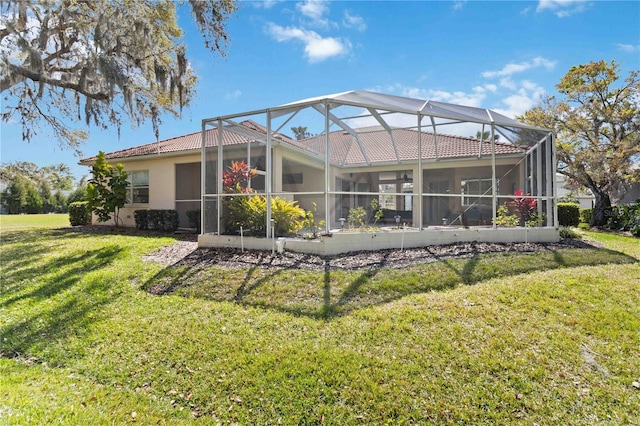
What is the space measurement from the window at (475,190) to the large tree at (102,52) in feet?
30.5

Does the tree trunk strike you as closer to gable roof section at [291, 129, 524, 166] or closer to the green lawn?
gable roof section at [291, 129, 524, 166]

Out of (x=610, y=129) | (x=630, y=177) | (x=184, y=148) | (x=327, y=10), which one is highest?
(x=327, y=10)

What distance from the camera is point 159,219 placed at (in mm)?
12281

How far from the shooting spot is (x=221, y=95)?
11.4 metres

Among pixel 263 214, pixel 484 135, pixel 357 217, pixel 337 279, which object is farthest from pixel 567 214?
pixel 263 214

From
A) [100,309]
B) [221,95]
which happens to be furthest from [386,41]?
[100,309]

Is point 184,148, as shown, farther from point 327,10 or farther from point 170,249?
point 327,10

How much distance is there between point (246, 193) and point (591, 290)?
695cm

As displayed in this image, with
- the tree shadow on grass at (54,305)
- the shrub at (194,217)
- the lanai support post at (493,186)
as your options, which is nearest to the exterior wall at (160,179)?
the shrub at (194,217)

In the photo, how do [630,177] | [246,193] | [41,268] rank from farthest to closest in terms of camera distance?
[630,177] → [246,193] → [41,268]

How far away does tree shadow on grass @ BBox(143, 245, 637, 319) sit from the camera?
488 centimetres

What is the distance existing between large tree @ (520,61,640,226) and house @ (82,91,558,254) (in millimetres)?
6353

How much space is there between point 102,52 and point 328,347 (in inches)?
429

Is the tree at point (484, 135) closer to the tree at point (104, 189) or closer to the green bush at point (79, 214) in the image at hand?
the tree at point (104, 189)
